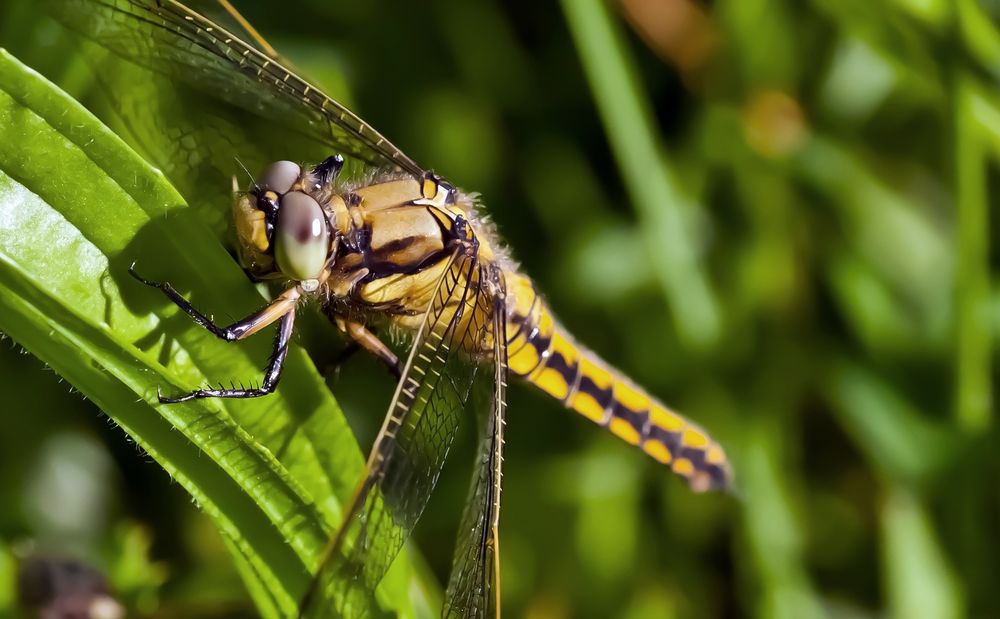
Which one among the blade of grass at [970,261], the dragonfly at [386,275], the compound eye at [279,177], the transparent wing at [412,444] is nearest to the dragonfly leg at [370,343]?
the dragonfly at [386,275]

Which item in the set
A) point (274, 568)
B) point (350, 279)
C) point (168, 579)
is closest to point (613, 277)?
point (350, 279)

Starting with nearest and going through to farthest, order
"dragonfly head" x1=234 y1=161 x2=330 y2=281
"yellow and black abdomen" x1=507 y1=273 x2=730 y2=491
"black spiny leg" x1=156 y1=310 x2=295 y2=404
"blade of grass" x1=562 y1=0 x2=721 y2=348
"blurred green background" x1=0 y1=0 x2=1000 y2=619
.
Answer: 1. "black spiny leg" x1=156 y1=310 x2=295 y2=404
2. "dragonfly head" x1=234 y1=161 x2=330 y2=281
3. "yellow and black abdomen" x1=507 y1=273 x2=730 y2=491
4. "blurred green background" x1=0 y1=0 x2=1000 y2=619
5. "blade of grass" x1=562 y1=0 x2=721 y2=348

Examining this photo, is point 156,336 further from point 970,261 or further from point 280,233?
point 970,261

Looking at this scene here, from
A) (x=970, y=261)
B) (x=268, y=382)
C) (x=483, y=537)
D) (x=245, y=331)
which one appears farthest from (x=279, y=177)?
(x=970, y=261)

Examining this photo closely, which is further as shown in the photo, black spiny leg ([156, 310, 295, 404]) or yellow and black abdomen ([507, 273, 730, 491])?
yellow and black abdomen ([507, 273, 730, 491])

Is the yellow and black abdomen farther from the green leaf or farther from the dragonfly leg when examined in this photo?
the green leaf

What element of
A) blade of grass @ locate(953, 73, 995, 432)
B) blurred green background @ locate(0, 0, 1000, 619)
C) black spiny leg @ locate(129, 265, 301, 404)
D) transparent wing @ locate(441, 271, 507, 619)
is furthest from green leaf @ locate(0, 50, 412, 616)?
blade of grass @ locate(953, 73, 995, 432)
